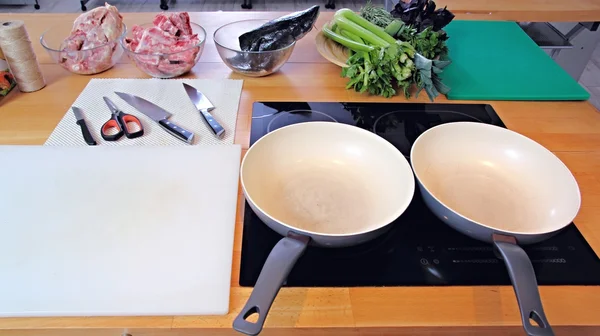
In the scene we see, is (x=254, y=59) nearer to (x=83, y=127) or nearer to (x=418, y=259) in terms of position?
(x=83, y=127)

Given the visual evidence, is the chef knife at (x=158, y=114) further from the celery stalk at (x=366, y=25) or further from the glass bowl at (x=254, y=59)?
the celery stalk at (x=366, y=25)

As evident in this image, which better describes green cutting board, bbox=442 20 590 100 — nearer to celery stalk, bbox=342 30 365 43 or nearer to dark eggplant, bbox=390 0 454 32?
dark eggplant, bbox=390 0 454 32

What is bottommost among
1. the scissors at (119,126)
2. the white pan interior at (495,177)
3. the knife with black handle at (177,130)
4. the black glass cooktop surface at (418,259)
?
the scissors at (119,126)

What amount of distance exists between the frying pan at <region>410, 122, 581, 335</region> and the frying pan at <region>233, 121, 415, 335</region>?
0.16ft

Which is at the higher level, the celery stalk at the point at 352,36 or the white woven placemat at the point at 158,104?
the celery stalk at the point at 352,36

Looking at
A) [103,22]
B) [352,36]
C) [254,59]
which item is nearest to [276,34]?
[254,59]

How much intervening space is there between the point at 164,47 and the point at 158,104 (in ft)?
0.52

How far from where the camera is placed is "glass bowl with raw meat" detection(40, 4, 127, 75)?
855 mm

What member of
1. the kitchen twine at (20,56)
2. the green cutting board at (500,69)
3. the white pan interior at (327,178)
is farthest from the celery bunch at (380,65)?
the kitchen twine at (20,56)

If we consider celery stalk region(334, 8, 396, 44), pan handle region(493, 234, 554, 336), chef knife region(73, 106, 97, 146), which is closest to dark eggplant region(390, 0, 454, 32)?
celery stalk region(334, 8, 396, 44)

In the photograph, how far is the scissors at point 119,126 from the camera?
69 cm

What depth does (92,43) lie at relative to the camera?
870 millimetres

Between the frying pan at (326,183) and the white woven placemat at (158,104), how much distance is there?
146 millimetres

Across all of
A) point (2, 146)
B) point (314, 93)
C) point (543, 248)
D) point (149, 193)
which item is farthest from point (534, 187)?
point (2, 146)
